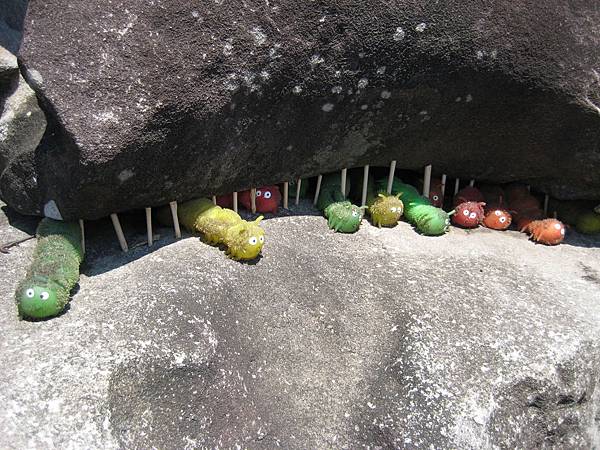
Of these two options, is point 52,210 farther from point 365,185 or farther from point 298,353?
point 365,185

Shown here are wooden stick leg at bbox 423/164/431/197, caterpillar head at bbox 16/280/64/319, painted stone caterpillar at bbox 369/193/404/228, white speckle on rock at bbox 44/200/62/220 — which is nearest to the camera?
caterpillar head at bbox 16/280/64/319

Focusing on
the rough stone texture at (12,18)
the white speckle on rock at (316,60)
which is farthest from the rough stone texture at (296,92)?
the rough stone texture at (12,18)

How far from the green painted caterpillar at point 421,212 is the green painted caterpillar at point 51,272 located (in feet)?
6.02

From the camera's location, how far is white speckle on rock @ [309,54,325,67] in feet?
9.55

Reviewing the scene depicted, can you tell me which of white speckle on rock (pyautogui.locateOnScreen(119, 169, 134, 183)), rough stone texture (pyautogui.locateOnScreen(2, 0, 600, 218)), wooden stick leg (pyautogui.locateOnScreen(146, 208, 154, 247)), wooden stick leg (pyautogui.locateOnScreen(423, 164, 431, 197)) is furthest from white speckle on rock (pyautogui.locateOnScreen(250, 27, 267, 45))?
wooden stick leg (pyautogui.locateOnScreen(423, 164, 431, 197))

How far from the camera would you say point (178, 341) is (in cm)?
252

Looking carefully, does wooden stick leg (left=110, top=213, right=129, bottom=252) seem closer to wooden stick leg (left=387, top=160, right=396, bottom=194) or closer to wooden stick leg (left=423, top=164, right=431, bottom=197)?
wooden stick leg (left=387, top=160, right=396, bottom=194)

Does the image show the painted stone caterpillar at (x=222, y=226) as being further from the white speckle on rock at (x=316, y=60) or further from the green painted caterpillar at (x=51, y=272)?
the white speckle on rock at (x=316, y=60)

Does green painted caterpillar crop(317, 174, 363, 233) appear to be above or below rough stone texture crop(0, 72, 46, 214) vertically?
below

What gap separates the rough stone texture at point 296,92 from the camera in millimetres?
2537

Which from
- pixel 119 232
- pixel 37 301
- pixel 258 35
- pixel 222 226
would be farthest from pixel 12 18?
pixel 37 301

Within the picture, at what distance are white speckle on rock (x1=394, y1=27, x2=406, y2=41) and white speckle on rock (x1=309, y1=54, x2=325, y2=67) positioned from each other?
39 centimetres

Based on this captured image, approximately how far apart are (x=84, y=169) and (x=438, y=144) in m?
2.01

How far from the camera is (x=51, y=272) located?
2639mm
